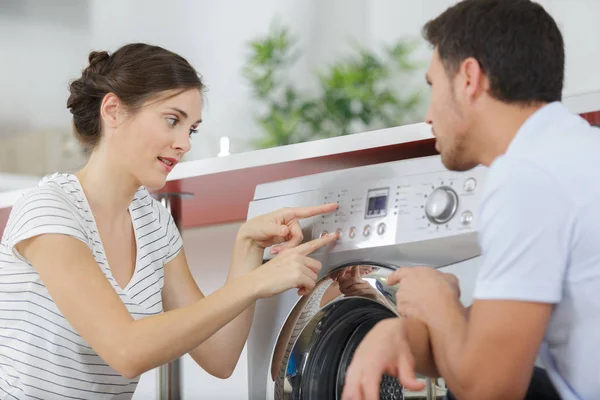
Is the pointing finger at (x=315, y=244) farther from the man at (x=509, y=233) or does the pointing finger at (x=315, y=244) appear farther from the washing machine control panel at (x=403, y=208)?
the man at (x=509, y=233)

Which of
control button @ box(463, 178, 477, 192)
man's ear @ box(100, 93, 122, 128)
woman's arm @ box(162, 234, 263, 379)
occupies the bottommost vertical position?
woman's arm @ box(162, 234, 263, 379)

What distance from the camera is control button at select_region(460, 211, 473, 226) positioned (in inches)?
45.3

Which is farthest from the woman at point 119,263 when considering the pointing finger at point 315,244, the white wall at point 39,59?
the white wall at point 39,59

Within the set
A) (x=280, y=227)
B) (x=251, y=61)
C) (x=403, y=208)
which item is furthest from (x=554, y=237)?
(x=251, y=61)

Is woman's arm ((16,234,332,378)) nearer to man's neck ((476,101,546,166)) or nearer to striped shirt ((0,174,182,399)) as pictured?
striped shirt ((0,174,182,399))

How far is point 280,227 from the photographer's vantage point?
141cm

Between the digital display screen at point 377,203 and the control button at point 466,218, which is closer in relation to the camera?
the control button at point 466,218

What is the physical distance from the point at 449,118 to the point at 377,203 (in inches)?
11.7

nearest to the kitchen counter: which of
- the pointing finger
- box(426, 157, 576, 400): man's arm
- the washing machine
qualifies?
the washing machine

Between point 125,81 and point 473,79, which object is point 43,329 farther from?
point 473,79

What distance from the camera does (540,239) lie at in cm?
85

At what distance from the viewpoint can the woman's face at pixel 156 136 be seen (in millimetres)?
1462

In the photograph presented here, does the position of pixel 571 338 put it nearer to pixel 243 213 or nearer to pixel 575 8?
pixel 575 8

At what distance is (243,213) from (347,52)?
495mm
